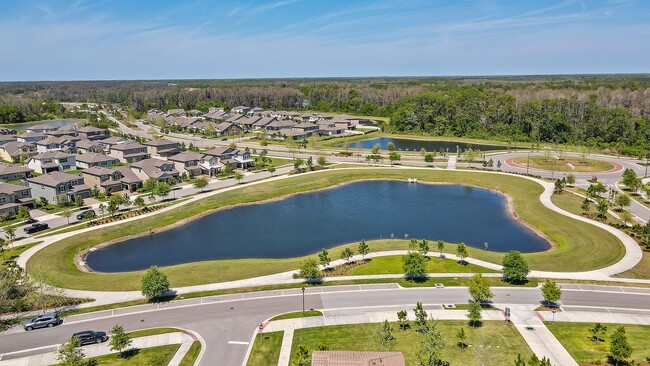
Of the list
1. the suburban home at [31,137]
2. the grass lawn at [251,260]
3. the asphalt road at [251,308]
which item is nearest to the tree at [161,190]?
the grass lawn at [251,260]

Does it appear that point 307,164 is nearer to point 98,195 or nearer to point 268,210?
point 268,210

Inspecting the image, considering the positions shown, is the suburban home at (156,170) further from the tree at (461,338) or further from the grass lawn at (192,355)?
the tree at (461,338)

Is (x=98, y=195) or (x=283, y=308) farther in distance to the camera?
(x=98, y=195)

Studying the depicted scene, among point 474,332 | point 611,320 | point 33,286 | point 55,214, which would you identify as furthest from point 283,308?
point 55,214

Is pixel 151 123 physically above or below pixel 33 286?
above

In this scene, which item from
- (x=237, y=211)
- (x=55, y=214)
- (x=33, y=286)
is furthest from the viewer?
(x=237, y=211)

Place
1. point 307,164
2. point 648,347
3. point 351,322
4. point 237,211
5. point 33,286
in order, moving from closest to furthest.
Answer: point 648,347
point 351,322
point 33,286
point 237,211
point 307,164

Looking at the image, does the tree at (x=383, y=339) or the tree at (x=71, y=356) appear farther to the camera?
the tree at (x=383, y=339)

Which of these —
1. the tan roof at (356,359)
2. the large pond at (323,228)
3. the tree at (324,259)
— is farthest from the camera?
the large pond at (323,228)
